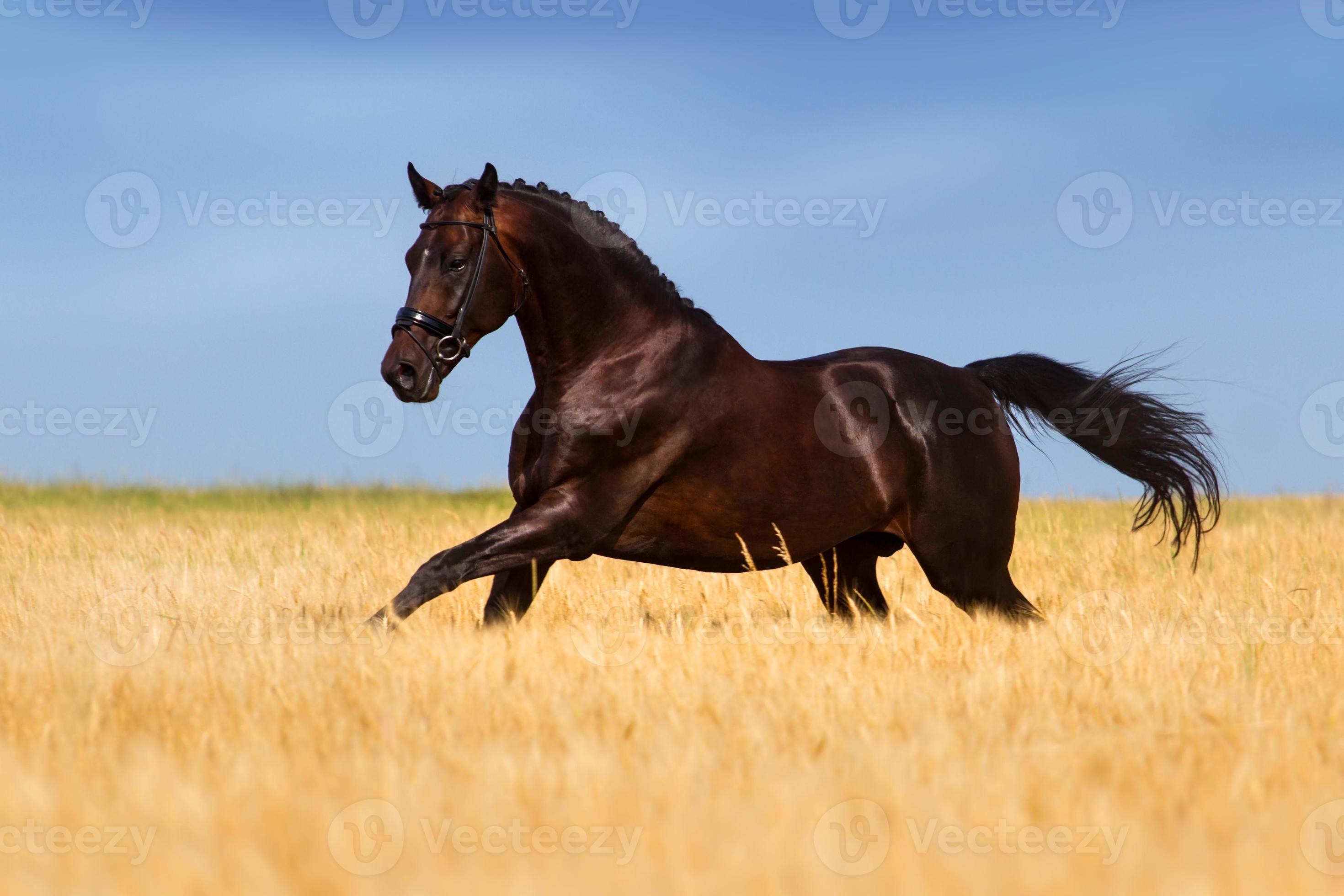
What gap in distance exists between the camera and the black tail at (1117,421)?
6660mm

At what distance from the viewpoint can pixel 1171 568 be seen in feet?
29.0

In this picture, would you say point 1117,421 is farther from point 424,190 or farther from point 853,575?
point 424,190

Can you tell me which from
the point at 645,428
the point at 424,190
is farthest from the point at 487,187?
the point at 645,428

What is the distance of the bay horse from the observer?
503 cm

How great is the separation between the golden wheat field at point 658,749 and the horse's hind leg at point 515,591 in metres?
0.16

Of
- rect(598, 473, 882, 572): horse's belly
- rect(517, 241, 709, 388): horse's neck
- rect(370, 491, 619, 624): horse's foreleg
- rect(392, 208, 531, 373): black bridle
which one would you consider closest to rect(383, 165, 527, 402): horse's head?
rect(392, 208, 531, 373): black bridle

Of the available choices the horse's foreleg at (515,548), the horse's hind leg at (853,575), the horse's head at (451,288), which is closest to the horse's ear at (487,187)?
the horse's head at (451,288)

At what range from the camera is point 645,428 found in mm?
5230

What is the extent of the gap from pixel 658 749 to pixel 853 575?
343cm

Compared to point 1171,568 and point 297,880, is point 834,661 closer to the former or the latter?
point 297,880

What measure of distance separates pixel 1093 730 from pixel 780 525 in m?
2.10

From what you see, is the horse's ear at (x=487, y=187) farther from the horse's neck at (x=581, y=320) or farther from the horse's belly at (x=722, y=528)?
the horse's belly at (x=722, y=528)

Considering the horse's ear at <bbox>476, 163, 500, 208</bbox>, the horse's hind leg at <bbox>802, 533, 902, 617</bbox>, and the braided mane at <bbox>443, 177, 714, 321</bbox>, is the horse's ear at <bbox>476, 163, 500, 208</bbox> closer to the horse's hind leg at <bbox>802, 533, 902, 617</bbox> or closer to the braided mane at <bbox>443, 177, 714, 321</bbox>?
the braided mane at <bbox>443, 177, 714, 321</bbox>

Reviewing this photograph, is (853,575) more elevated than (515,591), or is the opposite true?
(853,575)
